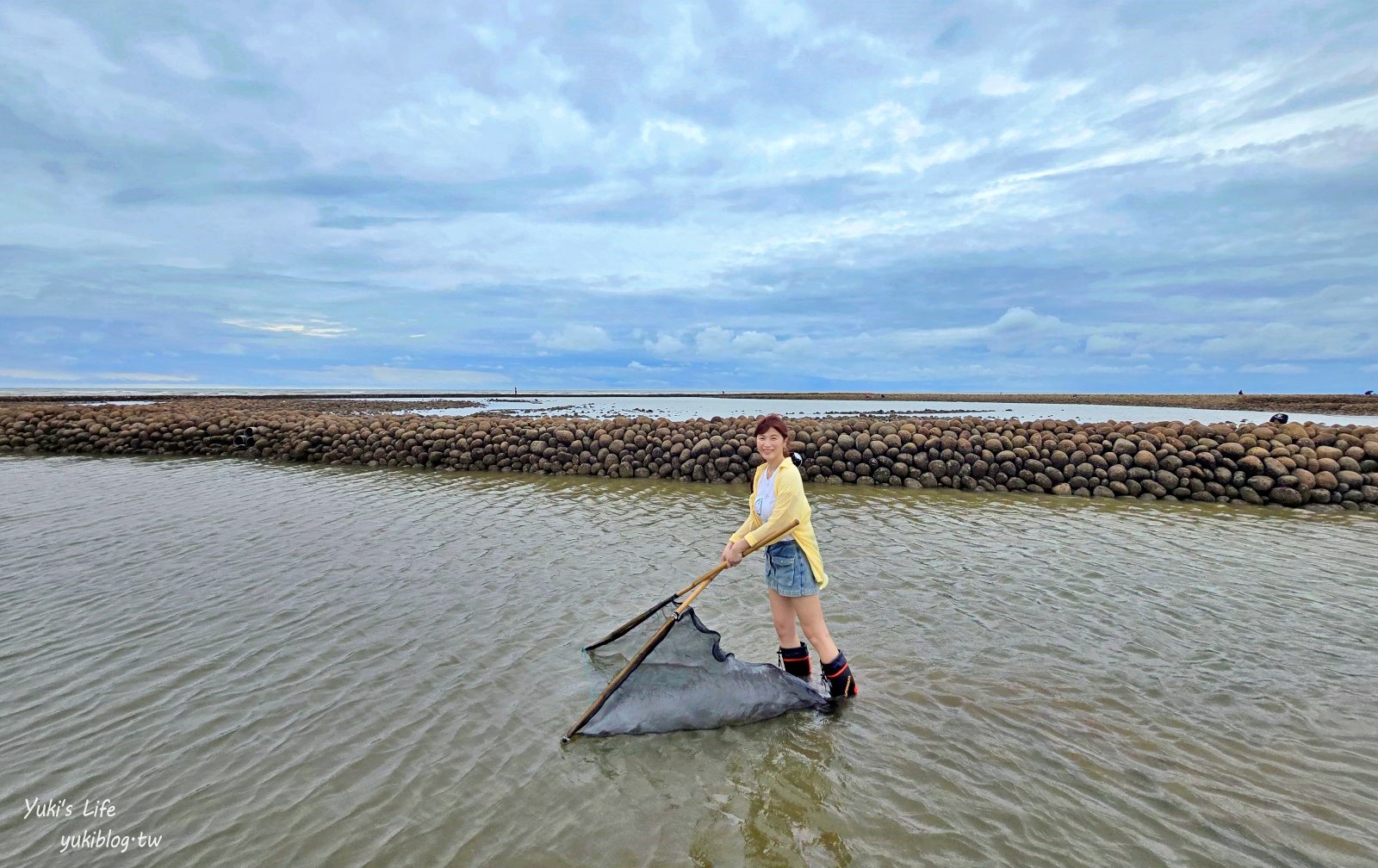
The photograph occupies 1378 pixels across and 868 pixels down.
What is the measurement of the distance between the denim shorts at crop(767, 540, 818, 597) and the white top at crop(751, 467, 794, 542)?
83 millimetres

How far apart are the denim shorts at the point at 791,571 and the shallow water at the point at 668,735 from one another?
36.1 inches

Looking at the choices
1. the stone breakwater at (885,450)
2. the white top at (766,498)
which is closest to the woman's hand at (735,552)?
the white top at (766,498)

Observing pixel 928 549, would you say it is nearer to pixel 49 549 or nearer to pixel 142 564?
pixel 142 564

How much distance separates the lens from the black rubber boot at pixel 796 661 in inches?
174

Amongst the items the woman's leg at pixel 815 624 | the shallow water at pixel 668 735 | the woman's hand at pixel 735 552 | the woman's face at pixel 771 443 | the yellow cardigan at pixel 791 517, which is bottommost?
the shallow water at pixel 668 735

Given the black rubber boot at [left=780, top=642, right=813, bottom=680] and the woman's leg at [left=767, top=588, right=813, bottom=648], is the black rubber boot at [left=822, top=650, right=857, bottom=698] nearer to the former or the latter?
the black rubber boot at [left=780, top=642, right=813, bottom=680]

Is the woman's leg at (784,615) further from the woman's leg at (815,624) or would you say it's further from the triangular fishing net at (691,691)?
the triangular fishing net at (691,691)

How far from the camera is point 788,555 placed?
162 inches

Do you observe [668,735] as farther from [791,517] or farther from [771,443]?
[771,443]

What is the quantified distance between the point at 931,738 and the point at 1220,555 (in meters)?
7.13

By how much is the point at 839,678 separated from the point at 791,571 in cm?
91

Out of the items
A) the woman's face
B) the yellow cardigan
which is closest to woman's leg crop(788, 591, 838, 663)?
the yellow cardigan

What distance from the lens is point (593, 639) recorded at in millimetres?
5426

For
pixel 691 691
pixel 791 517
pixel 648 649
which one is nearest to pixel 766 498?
pixel 791 517
